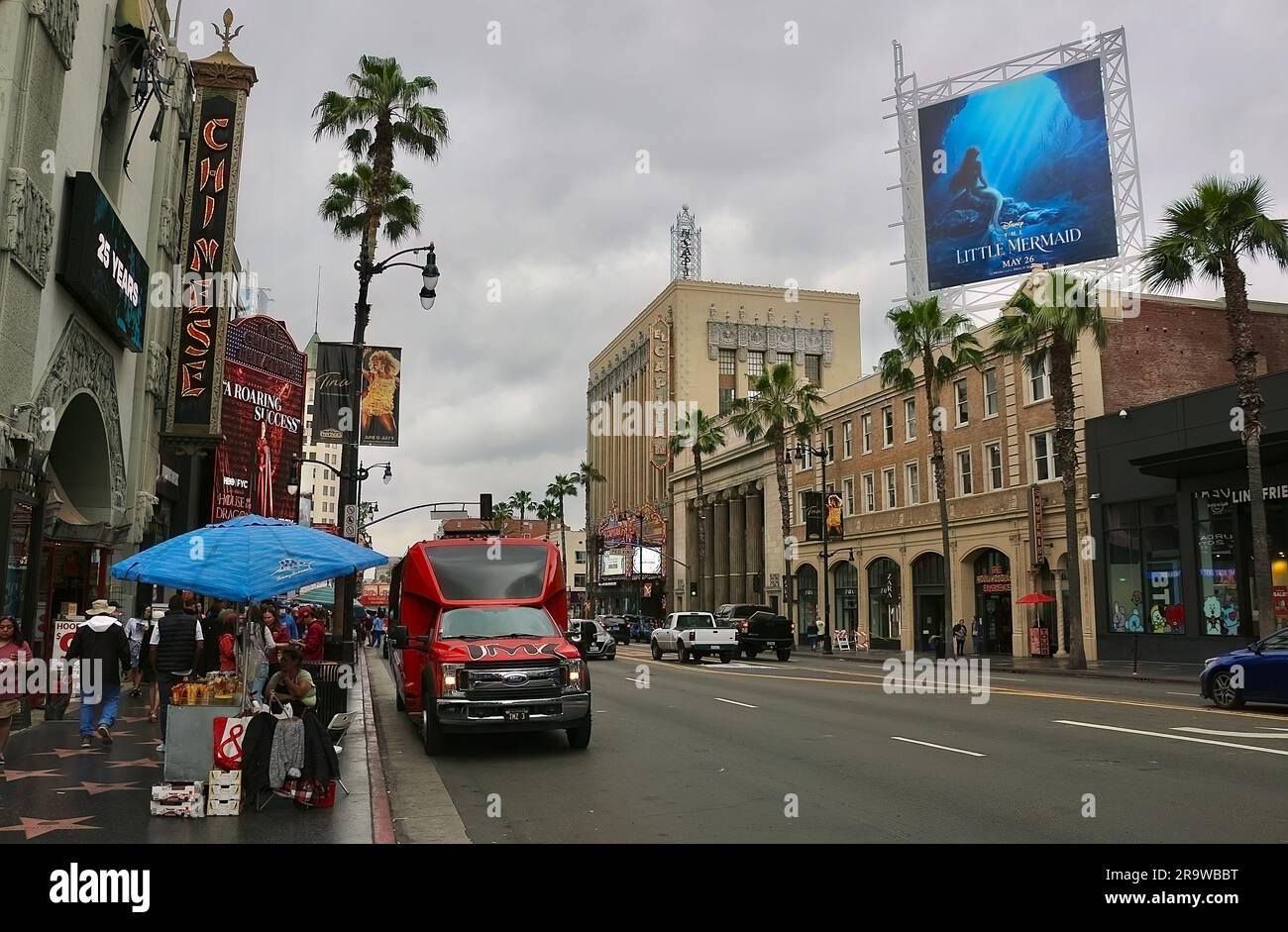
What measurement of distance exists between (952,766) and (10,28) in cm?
1500

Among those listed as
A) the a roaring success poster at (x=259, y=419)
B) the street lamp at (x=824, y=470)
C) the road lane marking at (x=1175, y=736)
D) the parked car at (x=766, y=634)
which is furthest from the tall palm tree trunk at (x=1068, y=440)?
the a roaring success poster at (x=259, y=419)

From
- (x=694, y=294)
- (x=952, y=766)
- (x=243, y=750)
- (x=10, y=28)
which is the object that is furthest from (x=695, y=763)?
(x=694, y=294)

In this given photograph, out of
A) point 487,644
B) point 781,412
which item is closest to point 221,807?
point 487,644

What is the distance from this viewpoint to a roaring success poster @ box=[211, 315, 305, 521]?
33.8 metres

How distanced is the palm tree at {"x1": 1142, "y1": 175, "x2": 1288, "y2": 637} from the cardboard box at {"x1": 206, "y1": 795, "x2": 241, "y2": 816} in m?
24.6

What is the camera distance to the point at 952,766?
11.4m

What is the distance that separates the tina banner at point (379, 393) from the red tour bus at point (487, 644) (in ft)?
21.1

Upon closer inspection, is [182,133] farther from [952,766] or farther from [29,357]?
[952,766]

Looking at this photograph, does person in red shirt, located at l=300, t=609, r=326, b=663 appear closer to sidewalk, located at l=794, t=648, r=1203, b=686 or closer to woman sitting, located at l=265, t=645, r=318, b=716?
woman sitting, located at l=265, t=645, r=318, b=716

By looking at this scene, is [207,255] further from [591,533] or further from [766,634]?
[591,533]

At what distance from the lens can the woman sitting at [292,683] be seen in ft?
31.6

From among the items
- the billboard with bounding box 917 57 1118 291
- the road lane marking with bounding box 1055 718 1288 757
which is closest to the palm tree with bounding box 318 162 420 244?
the road lane marking with bounding box 1055 718 1288 757

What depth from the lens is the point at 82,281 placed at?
51.5 ft

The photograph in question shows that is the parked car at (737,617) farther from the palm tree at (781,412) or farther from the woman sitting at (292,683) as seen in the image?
the woman sitting at (292,683)
